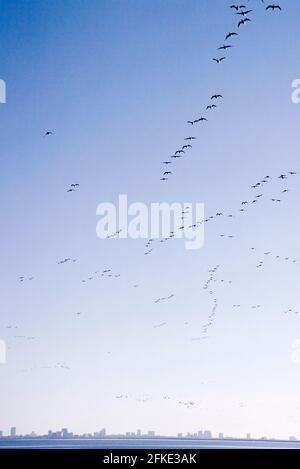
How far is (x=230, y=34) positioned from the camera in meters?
27.4
